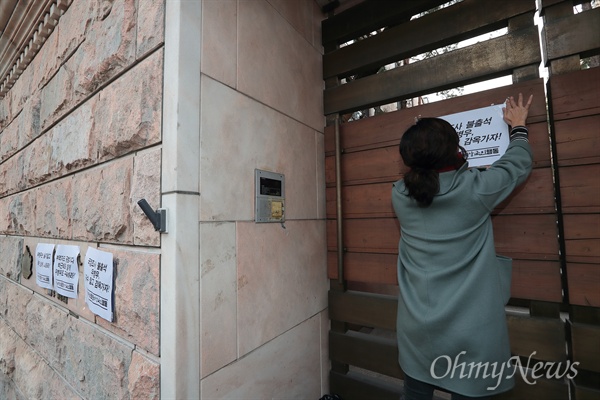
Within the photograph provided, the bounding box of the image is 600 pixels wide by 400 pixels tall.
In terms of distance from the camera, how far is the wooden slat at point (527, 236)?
1469mm

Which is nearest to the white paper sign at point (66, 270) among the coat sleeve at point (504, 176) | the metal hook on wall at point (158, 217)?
the metal hook on wall at point (158, 217)

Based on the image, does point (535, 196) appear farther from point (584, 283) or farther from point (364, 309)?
point (364, 309)

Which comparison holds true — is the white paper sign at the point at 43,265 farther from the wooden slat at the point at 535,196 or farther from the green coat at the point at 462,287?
the wooden slat at the point at 535,196

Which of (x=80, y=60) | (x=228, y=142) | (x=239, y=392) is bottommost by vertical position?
(x=239, y=392)

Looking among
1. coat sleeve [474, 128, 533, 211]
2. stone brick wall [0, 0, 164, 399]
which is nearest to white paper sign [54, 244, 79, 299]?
stone brick wall [0, 0, 164, 399]

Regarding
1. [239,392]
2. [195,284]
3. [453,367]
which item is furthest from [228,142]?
[453,367]

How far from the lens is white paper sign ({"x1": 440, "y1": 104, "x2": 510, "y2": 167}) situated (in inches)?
61.8

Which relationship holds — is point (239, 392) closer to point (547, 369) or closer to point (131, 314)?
point (131, 314)

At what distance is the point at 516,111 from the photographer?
149 centimetres

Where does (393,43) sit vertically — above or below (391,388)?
above

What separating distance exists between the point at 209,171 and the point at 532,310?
1.74 m

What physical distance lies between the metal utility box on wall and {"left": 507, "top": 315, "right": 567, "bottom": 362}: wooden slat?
135cm

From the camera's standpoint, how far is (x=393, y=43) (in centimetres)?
196

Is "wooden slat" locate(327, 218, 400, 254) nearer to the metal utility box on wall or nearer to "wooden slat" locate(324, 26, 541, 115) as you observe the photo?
the metal utility box on wall
